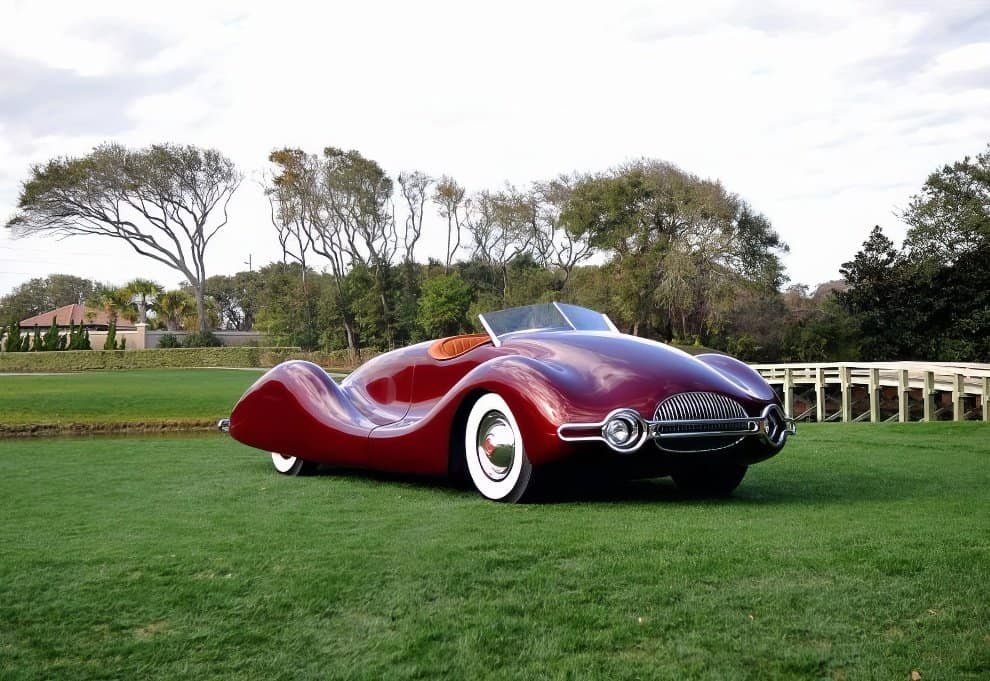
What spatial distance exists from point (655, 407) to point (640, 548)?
1.77m

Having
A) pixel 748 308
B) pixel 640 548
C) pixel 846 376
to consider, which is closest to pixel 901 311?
pixel 748 308

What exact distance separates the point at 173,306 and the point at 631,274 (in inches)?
1669

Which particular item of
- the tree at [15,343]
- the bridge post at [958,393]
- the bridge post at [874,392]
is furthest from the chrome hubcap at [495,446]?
the tree at [15,343]

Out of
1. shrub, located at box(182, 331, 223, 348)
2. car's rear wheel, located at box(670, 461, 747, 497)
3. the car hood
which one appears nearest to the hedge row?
shrub, located at box(182, 331, 223, 348)

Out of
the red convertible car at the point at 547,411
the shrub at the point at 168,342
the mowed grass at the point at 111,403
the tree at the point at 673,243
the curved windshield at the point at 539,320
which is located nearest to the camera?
the red convertible car at the point at 547,411

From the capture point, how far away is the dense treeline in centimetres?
4747

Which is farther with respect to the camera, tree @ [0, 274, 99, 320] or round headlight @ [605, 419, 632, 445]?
tree @ [0, 274, 99, 320]

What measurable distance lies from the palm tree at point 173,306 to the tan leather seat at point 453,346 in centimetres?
7726

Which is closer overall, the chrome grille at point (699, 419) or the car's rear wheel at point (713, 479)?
the chrome grille at point (699, 419)

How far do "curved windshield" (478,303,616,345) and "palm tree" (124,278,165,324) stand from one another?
253 feet

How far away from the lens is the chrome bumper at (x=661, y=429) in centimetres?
742

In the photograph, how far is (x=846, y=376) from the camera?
33250 mm

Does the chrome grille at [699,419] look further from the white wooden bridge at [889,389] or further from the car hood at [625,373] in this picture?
the white wooden bridge at [889,389]

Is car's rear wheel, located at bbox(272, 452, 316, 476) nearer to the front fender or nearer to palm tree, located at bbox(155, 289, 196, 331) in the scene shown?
the front fender
